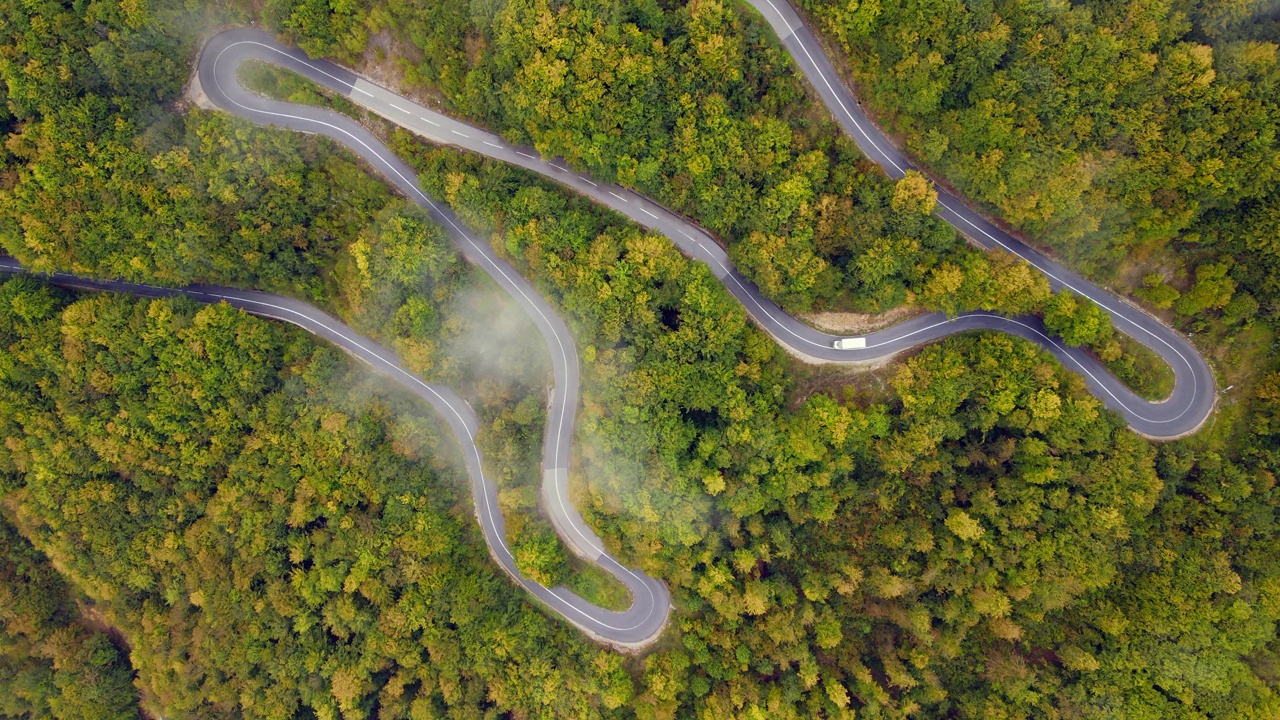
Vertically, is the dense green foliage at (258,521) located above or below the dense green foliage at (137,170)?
below

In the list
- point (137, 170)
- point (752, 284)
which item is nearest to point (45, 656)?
point (137, 170)

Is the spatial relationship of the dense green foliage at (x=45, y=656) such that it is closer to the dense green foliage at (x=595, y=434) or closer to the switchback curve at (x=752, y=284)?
the dense green foliage at (x=595, y=434)

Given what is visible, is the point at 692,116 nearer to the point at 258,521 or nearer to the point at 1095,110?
the point at 1095,110

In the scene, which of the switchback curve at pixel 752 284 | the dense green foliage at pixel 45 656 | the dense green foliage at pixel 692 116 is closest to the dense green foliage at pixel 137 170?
the switchback curve at pixel 752 284

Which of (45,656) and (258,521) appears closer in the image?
(258,521)

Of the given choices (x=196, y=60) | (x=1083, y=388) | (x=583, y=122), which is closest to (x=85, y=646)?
(x=196, y=60)

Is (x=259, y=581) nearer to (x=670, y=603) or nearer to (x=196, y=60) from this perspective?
(x=670, y=603)

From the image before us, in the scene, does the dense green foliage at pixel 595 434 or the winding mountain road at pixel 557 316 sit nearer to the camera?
the dense green foliage at pixel 595 434
